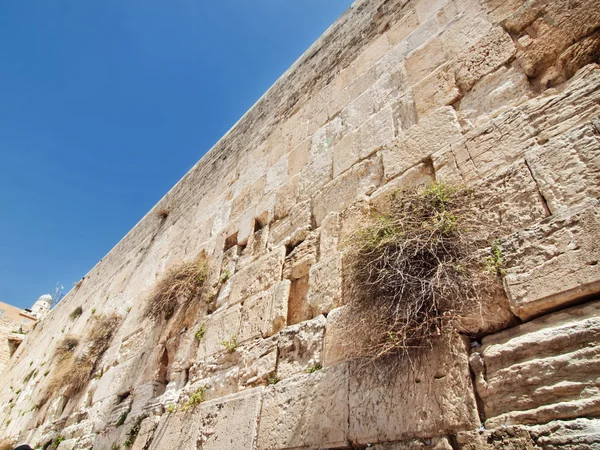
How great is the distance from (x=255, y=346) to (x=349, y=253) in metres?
1.07

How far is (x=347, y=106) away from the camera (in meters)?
3.46

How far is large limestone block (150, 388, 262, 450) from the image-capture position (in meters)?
2.36

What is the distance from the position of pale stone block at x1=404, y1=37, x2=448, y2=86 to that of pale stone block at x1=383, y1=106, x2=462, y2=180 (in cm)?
47

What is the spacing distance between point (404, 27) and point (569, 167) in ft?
7.24

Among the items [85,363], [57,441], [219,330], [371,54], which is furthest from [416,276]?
[85,363]

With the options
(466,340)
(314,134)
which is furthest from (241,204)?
(466,340)

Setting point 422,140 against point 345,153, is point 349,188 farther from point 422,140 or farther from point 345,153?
point 422,140

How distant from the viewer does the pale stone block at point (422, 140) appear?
234 centimetres

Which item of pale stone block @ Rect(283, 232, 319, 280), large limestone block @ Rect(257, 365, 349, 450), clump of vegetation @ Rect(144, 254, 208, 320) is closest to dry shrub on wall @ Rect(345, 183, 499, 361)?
large limestone block @ Rect(257, 365, 349, 450)

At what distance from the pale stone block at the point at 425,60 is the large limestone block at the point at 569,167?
1245mm

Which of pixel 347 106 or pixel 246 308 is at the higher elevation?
pixel 347 106

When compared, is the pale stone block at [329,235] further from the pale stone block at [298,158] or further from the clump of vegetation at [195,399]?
the clump of vegetation at [195,399]

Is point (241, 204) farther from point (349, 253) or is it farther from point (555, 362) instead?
point (555, 362)

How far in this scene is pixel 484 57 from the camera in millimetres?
2428
